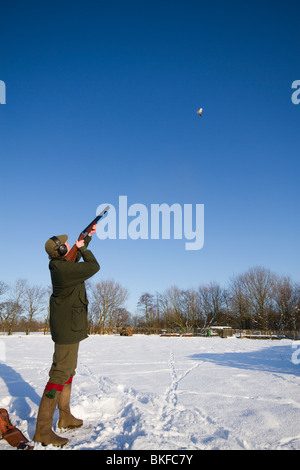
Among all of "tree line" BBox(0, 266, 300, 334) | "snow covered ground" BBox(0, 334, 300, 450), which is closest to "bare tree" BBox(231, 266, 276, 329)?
"tree line" BBox(0, 266, 300, 334)

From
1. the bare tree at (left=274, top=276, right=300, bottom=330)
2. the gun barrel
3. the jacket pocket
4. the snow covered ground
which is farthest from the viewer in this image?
the bare tree at (left=274, top=276, right=300, bottom=330)

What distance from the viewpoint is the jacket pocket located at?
2502 mm

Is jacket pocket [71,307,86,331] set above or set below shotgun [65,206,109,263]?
below

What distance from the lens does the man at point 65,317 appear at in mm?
2389

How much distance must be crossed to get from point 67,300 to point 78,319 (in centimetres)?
21

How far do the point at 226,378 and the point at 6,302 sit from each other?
47.0m

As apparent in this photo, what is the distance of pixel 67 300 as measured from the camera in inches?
100

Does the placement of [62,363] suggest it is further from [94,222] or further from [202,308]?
[202,308]

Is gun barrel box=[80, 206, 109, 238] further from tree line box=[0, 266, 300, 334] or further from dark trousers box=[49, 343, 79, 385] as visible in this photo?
tree line box=[0, 266, 300, 334]

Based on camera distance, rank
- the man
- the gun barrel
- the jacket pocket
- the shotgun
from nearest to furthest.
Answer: the man < the jacket pocket < the shotgun < the gun barrel

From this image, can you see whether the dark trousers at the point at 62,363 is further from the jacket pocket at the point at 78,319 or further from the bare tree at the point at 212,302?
the bare tree at the point at 212,302

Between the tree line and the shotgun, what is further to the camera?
the tree line
